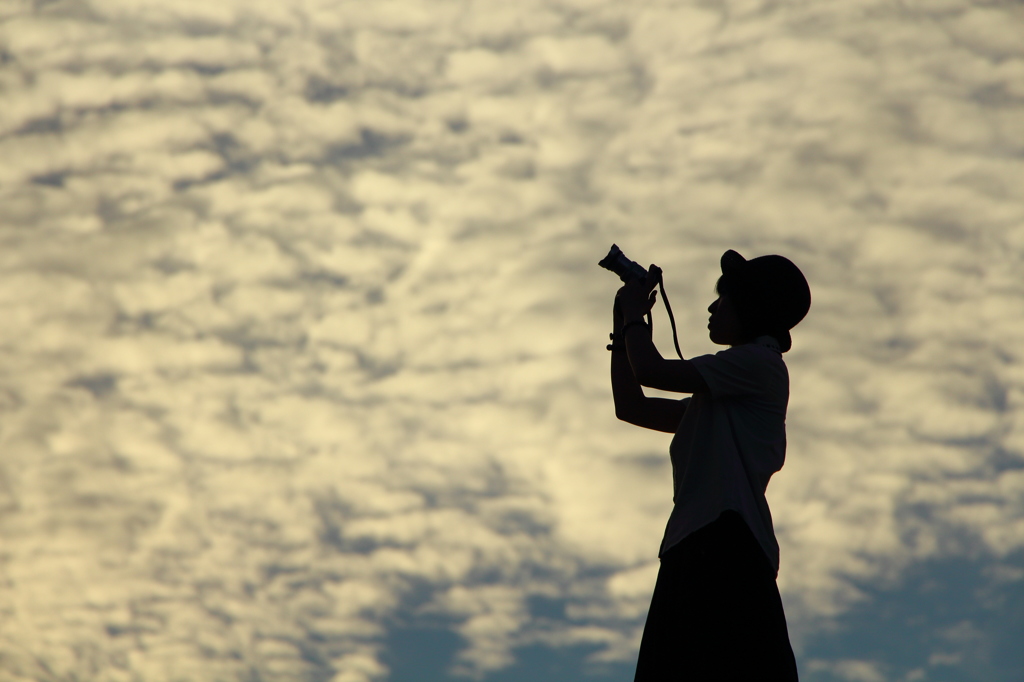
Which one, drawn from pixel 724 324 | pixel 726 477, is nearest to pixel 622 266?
pixel 724 324

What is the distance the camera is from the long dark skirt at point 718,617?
4.74 m

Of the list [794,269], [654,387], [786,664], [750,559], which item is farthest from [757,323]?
[786,664]

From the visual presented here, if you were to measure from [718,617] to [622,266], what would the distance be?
5.57 feet

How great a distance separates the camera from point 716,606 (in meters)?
4.81

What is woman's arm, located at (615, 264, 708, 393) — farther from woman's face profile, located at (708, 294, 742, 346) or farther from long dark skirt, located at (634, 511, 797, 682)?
long dark skirt, located at (634, 511, 797, 682)

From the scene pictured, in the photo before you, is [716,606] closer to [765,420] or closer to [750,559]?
[750,559]

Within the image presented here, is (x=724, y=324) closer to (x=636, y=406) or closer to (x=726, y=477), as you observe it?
(x=636, y=406)

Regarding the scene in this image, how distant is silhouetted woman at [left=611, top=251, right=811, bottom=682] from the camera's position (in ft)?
15.7

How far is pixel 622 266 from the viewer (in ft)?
18.4

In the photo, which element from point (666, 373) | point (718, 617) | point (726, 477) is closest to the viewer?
point (718, 617)

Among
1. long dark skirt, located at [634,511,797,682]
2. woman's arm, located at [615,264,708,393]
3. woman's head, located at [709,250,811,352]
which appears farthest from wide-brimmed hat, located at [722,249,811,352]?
long dark skirt, located at [634,511,797,682]

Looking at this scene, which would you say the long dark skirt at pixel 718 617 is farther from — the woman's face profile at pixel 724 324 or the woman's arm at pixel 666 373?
the woman's face profile at pixel 724 324

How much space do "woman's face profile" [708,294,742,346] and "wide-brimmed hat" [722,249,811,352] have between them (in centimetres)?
3

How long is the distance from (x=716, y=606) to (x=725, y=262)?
1.56 meters
